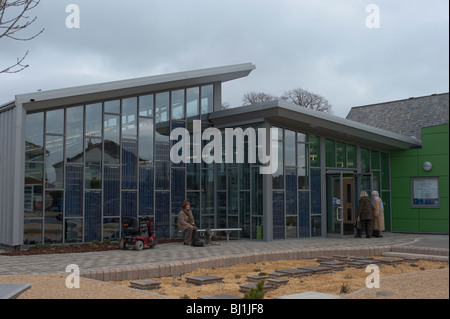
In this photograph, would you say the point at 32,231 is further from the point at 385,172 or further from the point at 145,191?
the point at 385,172

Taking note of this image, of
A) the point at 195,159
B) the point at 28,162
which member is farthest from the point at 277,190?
the point at 28,162

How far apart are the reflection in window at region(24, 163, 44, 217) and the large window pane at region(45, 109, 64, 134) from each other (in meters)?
1.12

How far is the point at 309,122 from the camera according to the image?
17.6 meters

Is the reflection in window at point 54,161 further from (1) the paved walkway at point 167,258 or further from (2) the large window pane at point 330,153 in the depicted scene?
(2) the large window pane at point 330,153

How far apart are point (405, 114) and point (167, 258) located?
14933 millimetres

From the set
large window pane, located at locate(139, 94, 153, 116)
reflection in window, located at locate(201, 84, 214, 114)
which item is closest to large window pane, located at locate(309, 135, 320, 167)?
reflection in window, located at locate(201, 84, 214, 114)

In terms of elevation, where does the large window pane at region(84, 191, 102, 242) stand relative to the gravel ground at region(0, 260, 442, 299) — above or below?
above

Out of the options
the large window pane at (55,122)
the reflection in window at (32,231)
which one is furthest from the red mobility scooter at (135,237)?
the large window pane at (55,122)

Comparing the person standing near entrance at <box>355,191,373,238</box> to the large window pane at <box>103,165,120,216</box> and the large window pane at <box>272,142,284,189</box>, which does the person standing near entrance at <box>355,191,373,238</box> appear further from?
A: the large window pane at <box>103,165,120,216</box>

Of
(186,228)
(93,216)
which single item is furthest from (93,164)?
(186,228)

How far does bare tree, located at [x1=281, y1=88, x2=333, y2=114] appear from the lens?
4519 centimetres
